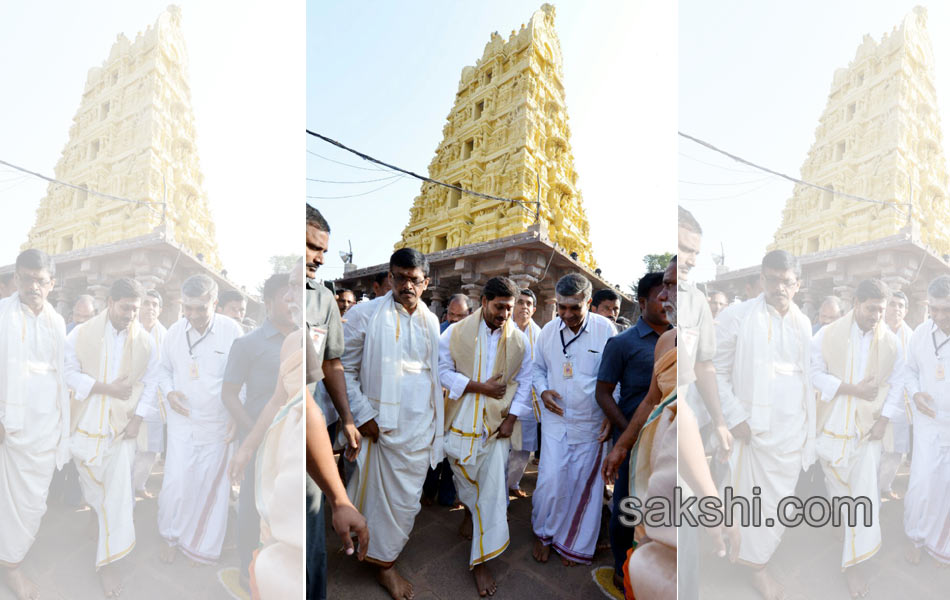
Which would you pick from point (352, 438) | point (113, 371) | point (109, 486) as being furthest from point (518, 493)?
point (113, 371)

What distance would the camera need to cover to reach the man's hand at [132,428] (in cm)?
88

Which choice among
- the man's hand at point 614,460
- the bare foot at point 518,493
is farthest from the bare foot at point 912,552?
the bare foot at point 518,493

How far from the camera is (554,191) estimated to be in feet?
42.4

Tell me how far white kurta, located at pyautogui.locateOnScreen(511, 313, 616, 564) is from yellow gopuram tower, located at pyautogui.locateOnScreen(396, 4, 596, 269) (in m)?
8.42

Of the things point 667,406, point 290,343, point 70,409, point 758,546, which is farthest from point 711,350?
point 70,409

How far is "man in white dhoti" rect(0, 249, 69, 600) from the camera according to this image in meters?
0.86

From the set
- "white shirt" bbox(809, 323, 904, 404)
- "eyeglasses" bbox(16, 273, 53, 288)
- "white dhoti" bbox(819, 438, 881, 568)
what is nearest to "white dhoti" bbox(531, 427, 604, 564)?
"white dhoti" bbox(819, 438, 881, 568)

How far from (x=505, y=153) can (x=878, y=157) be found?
11243 millimetres

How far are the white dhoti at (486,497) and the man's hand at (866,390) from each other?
195cm

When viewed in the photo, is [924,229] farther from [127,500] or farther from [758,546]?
[127,500]

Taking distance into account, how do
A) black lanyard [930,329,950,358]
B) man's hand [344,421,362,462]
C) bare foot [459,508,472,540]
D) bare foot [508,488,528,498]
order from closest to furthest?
1. black lanyard [930,329,950,358]
2. man's hand [344,421,362,462]
3. bare foot [459,508,472,540]
4. bare foot [508,488,528,498]

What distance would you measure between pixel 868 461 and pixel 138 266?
1.69m

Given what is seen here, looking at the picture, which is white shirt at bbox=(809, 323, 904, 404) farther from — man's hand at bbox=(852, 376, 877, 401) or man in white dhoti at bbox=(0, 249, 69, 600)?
man in white dhoti at bbox=(0, 249, 69, 600)

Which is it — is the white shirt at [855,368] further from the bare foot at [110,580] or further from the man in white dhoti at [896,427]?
the bare foot at [110,580]
